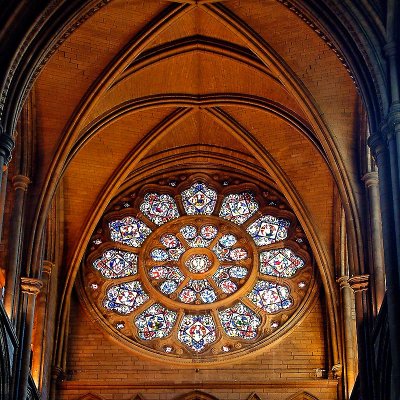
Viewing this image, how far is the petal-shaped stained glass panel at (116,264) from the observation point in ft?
86.4

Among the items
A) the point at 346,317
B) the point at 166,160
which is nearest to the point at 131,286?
the point at 166,160

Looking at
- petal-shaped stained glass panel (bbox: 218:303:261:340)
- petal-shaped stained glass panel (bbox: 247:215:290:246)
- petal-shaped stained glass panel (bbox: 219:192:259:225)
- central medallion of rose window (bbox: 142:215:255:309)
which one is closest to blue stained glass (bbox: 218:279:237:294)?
central medallion of rose window (bbox: 142:215:255:309)

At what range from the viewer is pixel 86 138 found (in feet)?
77.8

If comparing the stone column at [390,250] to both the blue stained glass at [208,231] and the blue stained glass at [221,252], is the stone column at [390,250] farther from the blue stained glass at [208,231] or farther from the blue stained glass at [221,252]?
the blue stained glass at [208,231]

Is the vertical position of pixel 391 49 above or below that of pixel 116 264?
above

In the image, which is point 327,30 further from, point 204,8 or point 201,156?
point 201,156

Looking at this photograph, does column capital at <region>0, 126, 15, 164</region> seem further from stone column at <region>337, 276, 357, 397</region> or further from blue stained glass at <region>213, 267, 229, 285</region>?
stone column at <region>337, 276, 357, 397</region>

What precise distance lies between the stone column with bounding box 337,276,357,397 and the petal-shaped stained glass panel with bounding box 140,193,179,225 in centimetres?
435

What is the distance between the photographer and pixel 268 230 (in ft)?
88.5

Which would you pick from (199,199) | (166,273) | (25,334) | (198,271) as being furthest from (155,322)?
(25,334)

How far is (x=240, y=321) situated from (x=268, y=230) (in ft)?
7.93

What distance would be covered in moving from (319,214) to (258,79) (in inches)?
138

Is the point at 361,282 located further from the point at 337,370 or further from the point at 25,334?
the point at 25,334

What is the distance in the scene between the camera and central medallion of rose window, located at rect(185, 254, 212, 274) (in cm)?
2631
